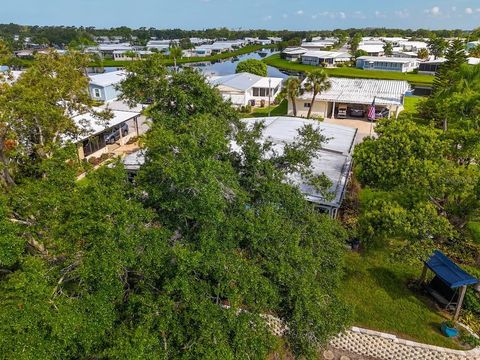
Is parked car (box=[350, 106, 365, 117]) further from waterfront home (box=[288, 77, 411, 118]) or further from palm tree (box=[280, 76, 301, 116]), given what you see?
palm tree (box=[280, 76, 301, 116])

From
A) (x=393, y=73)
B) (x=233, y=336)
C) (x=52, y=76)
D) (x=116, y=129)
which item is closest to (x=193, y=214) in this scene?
(x=233, y=336)

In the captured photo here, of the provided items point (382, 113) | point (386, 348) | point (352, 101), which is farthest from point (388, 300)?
point (382, 113)

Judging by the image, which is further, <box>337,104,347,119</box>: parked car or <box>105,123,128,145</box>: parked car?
<box>337,104,347,119</box>: parked car

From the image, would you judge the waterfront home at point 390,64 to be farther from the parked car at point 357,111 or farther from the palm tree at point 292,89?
the palm tree at point 292,89

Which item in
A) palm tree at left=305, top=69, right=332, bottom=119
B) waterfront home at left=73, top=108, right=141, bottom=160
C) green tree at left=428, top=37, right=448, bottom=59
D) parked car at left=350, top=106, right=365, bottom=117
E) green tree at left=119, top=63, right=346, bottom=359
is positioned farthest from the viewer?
green tree at left=428, top=37, right=448, bottom=59

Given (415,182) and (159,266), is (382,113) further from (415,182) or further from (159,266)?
(159,266)

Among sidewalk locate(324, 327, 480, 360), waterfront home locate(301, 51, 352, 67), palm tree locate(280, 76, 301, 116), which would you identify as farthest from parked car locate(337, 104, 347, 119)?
waterfront home locate(301, 51, 352, 67)
